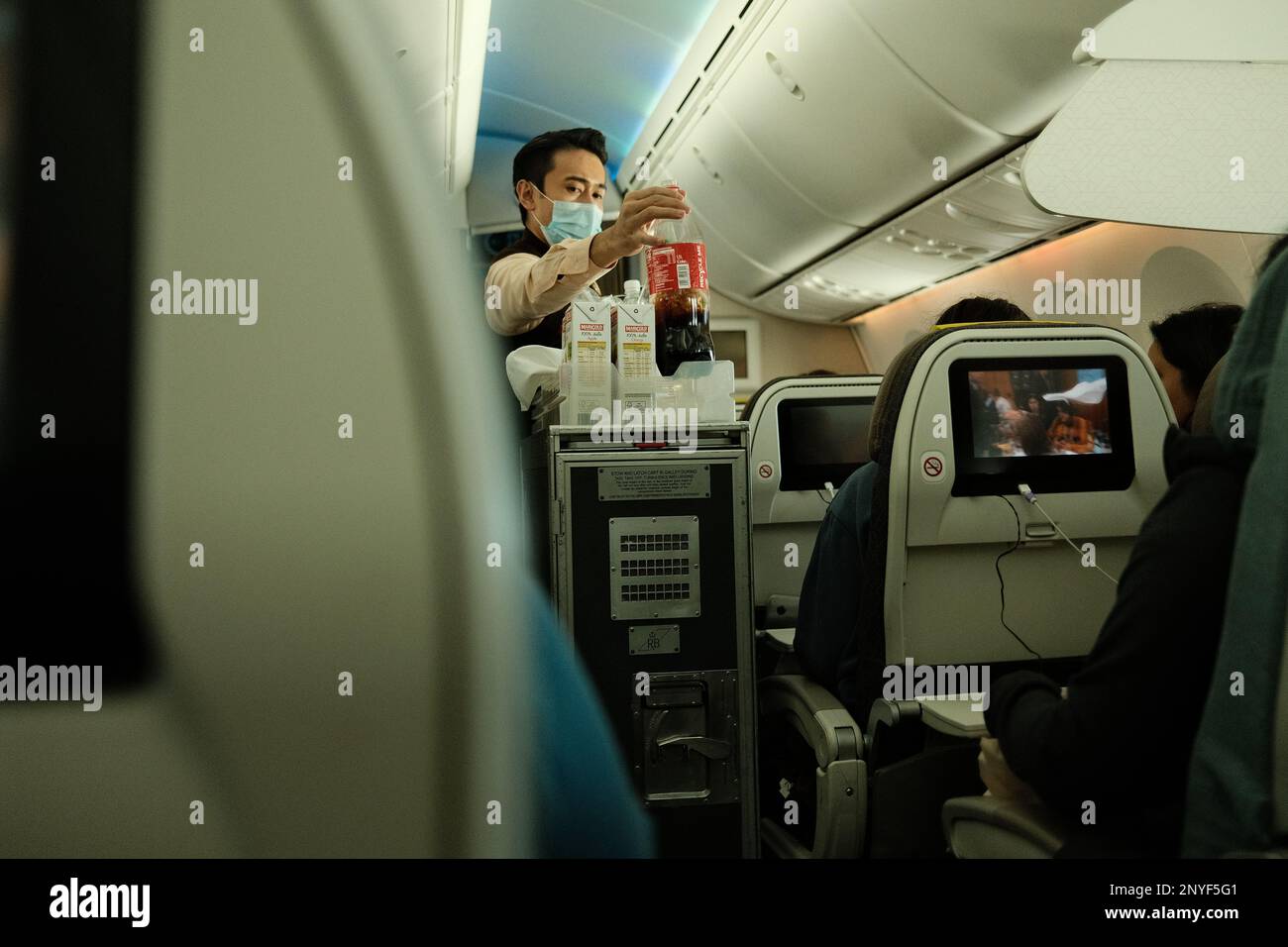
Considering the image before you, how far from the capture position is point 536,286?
207cm

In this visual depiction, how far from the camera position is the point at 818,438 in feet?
10.6

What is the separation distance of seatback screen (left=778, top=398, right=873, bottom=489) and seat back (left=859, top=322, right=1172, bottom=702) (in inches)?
→ 46.1

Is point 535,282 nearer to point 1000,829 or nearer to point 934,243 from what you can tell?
point 1000,829

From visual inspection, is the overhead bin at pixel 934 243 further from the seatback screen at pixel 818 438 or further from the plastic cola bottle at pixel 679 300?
the plastic cola bottle at pixel 679 300

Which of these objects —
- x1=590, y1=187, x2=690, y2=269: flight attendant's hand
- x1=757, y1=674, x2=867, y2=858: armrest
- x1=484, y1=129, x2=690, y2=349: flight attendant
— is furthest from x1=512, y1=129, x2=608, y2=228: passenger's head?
x1=757, y1=674, x2=867, y2=858: armrest

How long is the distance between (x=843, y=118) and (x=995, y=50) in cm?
141

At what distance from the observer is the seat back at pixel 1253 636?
3.06 ft

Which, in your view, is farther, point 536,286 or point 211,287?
point 536,286

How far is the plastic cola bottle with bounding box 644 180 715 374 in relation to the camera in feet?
6.62

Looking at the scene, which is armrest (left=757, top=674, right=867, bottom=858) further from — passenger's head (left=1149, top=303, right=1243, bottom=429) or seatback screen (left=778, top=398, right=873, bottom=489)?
passenger's head (left=1149, top=303, right=1243, bottom=429)

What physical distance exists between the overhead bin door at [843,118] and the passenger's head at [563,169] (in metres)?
3.18

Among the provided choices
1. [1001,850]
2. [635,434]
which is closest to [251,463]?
[1001,850]
